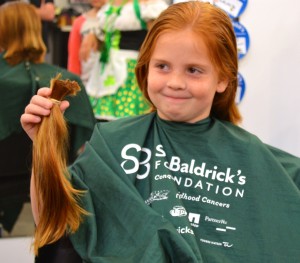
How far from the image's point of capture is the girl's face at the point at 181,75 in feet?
4.14

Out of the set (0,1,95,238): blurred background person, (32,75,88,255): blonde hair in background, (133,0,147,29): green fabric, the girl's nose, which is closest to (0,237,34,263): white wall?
(0,1,95,238): blurred background person

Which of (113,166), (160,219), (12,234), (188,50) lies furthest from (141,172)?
(12,234)

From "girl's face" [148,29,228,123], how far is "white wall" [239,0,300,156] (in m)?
0.86

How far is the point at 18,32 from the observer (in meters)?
2.38

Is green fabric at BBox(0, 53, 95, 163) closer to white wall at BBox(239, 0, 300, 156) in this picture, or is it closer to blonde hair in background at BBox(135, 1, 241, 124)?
white wall at BBox(239, 0, 300, 156)

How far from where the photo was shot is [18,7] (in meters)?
2.38

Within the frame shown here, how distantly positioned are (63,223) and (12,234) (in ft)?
6.08

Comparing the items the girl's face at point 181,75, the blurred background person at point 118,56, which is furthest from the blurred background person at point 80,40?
the girl's face at point 181,75

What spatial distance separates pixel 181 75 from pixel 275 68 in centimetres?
99

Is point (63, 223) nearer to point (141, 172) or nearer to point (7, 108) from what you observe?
point (141, 172)

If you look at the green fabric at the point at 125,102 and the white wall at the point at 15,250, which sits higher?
the green fabric at the point at 125,102

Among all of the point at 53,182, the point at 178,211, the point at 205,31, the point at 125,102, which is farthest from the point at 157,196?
the point at 125,102

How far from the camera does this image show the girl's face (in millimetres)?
1263

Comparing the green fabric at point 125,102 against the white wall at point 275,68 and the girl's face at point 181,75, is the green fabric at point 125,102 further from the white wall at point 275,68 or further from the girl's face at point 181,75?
the girl's face at point 181,75
